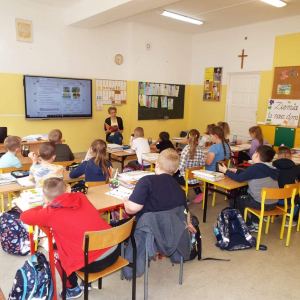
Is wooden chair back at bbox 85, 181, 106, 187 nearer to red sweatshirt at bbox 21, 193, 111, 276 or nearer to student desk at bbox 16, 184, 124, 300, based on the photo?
student desk at bbox 16, 184, 124, 300

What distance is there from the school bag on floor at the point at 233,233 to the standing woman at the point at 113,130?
3.79m

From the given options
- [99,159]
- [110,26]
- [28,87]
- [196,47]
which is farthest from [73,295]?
[196,47]

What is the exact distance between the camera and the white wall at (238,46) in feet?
24.1

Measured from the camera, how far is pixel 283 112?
7289 mm

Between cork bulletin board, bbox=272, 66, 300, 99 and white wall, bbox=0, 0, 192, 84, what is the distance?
2.89 m

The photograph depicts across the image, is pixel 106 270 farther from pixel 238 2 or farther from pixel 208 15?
pixel 208 15

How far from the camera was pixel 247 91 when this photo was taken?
819 cm

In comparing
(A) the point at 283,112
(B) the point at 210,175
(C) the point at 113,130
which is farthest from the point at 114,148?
(A) the point at 283,112

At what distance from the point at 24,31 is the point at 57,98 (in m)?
1.53

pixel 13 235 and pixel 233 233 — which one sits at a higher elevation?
pixel 13 235

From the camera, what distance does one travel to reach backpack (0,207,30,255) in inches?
114

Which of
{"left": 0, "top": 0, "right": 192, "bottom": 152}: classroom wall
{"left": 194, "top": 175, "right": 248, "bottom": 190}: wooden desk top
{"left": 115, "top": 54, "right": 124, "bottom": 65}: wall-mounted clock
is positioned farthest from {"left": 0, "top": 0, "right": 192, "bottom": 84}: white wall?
{"left": 194, "top": 175, "right": 248, "bottom": 190}: wooden desk top

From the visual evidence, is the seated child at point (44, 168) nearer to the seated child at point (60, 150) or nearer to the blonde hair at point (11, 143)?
the blonde hair at point (11, 143)

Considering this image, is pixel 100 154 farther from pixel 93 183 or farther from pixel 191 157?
pixel 191 157
